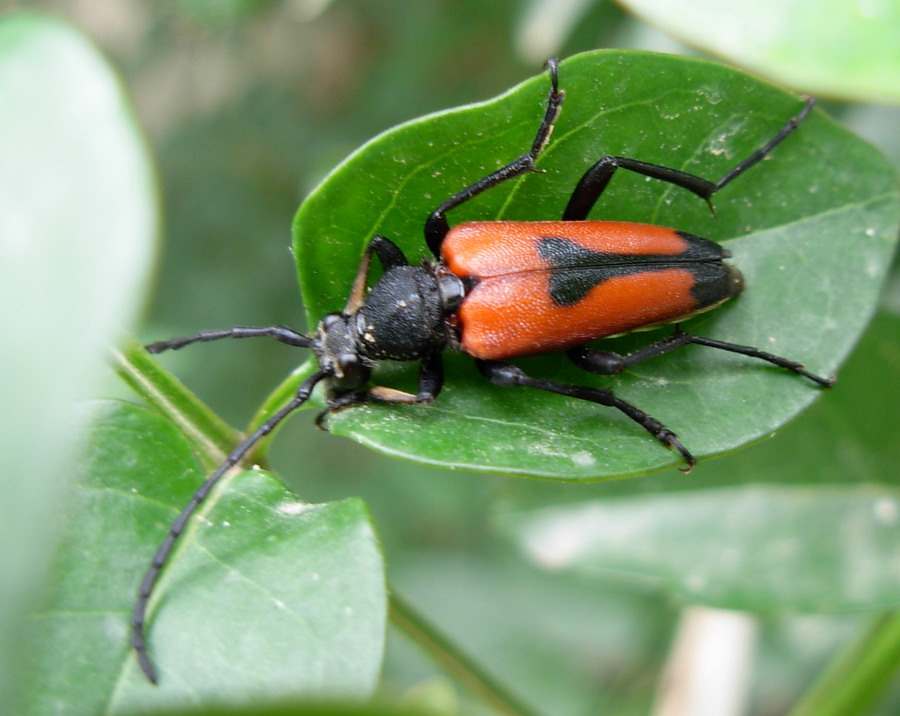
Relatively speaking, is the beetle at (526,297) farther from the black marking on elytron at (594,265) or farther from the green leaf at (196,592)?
the green leaf at (196,592)

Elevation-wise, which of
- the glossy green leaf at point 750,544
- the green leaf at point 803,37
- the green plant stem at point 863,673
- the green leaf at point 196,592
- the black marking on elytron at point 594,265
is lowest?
the green plant stem at point 863,673

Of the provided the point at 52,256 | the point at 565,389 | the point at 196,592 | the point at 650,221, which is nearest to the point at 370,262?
the point at 565,389

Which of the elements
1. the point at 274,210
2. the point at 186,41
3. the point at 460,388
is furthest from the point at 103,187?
the point at 186,41

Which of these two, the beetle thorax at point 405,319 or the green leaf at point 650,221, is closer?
the green leaf at point 650,221

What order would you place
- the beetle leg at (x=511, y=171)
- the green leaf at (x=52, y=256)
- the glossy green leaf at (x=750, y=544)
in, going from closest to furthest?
1. the green leaf at (x=52, y=256)
2. the beetle leg at (x=511, y=171)
3. the glossy green leaf at (x=750, y=544)

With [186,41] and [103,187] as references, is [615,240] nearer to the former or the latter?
[103,187]

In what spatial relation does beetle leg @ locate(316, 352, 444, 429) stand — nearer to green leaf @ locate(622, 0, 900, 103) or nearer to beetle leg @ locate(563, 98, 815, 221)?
beetle leg @ locate(563, 98, 815, 221)

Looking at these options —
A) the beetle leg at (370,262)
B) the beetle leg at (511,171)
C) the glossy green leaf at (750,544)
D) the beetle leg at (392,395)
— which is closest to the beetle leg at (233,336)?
the beetle leg at (370,262)
